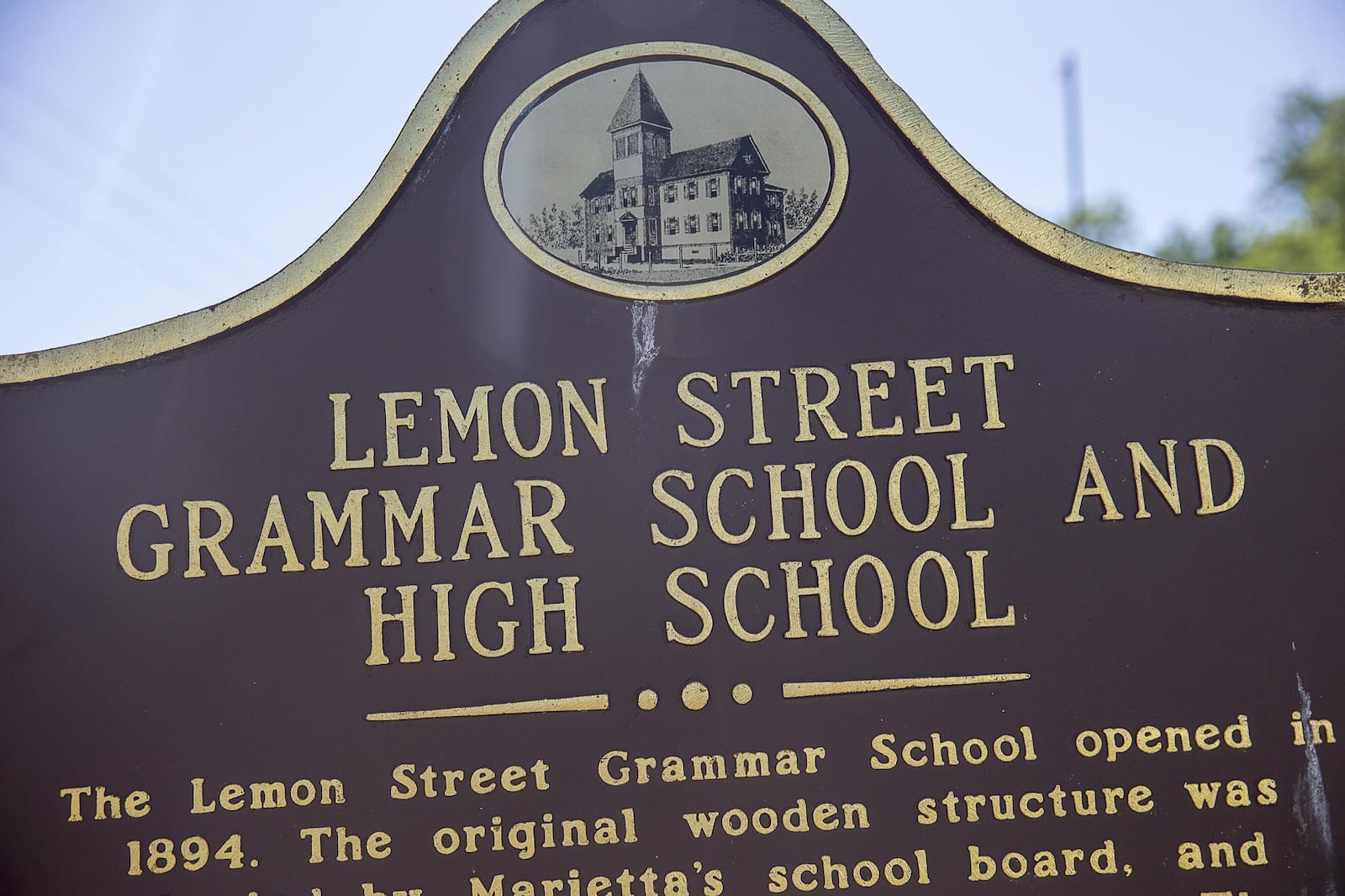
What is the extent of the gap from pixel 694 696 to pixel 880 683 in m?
0.45

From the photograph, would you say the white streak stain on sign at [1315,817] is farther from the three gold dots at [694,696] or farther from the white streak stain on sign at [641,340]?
the white streak stain on sign at [641,340]

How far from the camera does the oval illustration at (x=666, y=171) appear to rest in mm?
3205

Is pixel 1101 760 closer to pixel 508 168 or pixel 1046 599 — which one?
pixel 1046 599

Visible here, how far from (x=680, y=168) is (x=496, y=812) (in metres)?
1.68

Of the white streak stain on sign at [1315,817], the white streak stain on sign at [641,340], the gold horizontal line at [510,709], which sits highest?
the white streak stain on sign at [641,340]

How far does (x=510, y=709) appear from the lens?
3.02 metres

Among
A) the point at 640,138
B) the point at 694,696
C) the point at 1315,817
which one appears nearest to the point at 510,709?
the point at 694,696

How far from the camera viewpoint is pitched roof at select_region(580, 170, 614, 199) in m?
3.23

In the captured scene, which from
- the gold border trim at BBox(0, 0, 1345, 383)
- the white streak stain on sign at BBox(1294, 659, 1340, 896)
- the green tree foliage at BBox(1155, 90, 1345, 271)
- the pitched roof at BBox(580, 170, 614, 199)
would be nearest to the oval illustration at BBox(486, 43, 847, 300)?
the pitched roof at BBox(580, 170, 614, 199)

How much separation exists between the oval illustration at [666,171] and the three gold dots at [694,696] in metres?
0.99

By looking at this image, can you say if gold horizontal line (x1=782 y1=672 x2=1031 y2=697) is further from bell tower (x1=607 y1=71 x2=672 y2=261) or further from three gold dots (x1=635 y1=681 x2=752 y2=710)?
bell tower (x1=607 y1=71 x2=672 y2=261)

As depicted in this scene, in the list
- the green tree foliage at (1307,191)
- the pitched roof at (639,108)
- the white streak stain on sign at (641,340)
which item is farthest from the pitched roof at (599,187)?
the green tree foliage at (1307,191)

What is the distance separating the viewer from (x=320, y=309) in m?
3.21

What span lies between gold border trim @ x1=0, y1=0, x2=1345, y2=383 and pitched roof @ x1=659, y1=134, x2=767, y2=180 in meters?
0.36
